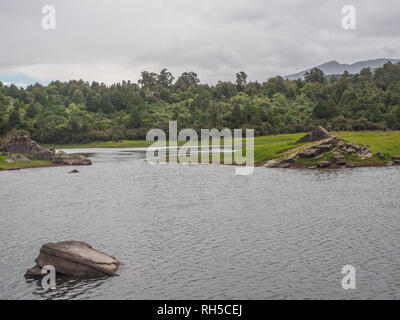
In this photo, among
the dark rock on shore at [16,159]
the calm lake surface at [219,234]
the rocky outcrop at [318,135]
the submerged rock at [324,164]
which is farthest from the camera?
the dark rock on shore at [16,159]

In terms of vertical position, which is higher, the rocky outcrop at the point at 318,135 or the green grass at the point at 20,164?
the rocky outcrop at the point at 318,135

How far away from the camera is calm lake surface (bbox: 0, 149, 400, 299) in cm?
2648

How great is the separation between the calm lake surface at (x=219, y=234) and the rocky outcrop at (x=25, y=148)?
152 ft

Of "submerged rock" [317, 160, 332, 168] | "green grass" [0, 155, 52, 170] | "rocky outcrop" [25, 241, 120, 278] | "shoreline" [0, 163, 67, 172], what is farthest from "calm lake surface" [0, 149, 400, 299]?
"green grass" [0, 155, 52, 170]

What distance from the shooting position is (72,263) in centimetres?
2830

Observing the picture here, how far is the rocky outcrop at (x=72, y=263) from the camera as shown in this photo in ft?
92.6

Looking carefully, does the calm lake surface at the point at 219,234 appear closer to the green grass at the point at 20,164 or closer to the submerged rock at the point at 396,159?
the submerged rock at the point at 396,159

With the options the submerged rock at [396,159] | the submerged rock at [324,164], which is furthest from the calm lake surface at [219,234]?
the submerged rock at [396,159]

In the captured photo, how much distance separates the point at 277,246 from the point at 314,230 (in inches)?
249

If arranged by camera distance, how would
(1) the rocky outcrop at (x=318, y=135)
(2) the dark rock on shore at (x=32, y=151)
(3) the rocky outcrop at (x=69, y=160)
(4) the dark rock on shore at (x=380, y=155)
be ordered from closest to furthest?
(4) the dark rock on shore at (x=380, y=155)
(1) the rocky outcrop at (x=318, y=135)
(2) the dark rock on shore at (x=32, y=151)
(3) the rocky outcrop at (x=69, y=160)

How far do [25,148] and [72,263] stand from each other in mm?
100854

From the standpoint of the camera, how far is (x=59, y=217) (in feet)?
158

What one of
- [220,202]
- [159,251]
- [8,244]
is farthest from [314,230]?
[8,244]
